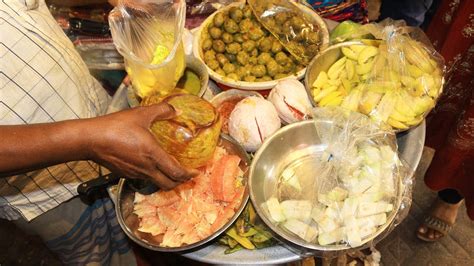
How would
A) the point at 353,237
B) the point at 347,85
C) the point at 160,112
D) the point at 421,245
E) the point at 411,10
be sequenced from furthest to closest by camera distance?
1. the point at 411,10
2. the point at 421,245
3. the point at 347,85
4. the point at 353,237
5. the point at 160,112

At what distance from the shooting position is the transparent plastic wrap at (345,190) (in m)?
1.35

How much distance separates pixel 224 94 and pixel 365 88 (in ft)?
1.89

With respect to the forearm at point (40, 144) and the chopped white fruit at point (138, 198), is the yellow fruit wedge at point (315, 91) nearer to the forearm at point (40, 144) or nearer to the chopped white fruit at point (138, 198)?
the chopped white fruit at point (138, 198)

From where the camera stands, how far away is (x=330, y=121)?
157 centimetres

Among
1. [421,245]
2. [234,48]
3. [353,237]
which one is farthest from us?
[421,245]

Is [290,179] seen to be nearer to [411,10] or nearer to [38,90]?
[38,90]

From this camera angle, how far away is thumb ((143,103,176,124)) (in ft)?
3.83

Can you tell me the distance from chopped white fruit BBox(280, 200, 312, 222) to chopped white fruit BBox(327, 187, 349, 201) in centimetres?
8

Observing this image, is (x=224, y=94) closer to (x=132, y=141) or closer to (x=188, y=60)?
(x=188, y=60)

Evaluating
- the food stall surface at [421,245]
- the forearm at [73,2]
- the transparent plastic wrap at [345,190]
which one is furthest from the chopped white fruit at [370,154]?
the forearm at [73,2]

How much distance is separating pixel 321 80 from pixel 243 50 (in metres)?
0.39

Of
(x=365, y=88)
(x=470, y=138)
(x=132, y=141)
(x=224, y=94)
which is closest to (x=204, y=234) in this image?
(x=132, y=141)

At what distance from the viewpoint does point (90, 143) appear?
1.10 meters

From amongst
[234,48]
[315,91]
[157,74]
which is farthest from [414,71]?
[157,74]
